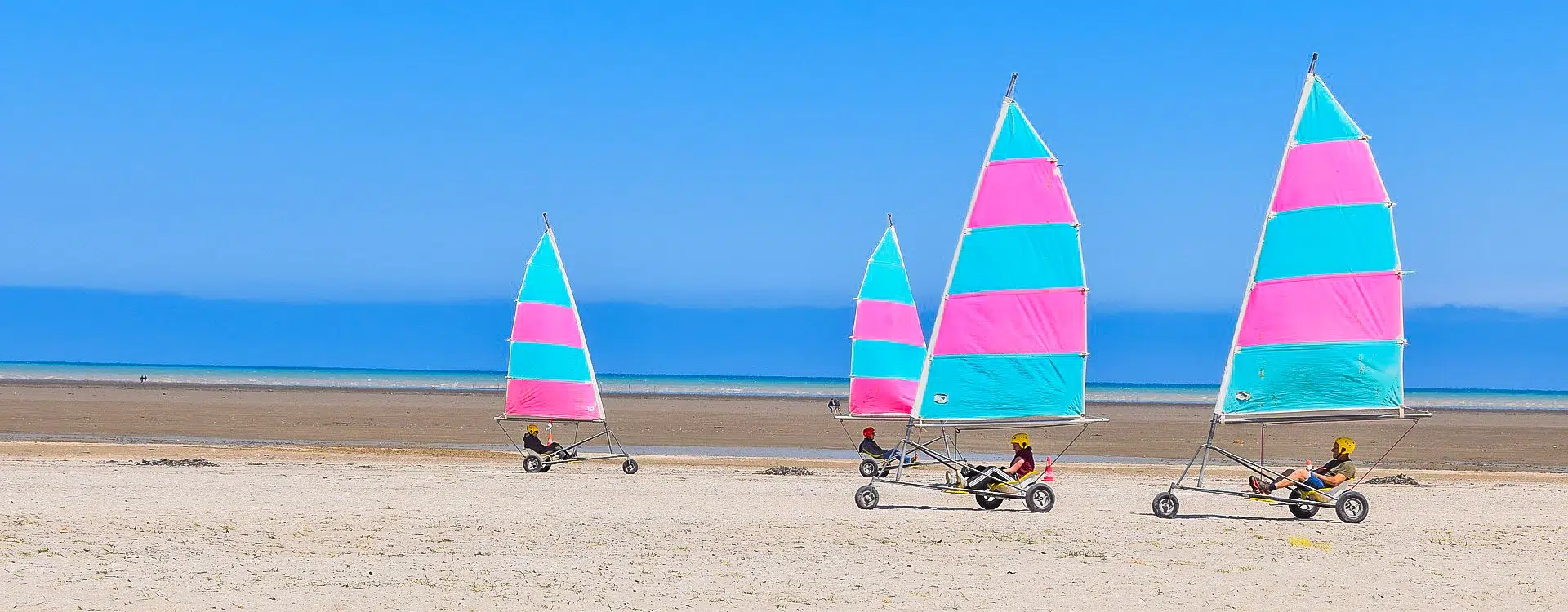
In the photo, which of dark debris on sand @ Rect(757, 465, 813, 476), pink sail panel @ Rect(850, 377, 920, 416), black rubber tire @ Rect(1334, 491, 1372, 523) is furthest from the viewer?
pink sail panel @ Rect(850, 377, 920, 416)

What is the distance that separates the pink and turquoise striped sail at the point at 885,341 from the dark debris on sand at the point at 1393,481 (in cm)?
952

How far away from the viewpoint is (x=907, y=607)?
12062 mm

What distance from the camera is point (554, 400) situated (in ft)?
96.0

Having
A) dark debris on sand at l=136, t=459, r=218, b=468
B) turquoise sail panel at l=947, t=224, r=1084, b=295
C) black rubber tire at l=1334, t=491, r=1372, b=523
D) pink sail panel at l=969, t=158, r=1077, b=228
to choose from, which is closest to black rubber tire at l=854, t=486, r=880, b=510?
turquoise sail panel at l=947, t=224, r=1084, b=295

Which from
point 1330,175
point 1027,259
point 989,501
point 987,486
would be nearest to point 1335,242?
Result: point 1330,175

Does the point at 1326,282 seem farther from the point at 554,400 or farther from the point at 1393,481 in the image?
the point at 554,400

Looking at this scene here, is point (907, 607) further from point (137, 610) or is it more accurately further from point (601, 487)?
point (601, 487)

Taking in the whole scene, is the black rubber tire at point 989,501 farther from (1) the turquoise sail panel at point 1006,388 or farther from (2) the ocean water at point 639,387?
(2) the ocean water at point 639,387

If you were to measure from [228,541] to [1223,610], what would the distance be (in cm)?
1006

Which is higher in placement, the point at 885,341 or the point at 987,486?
the point at 885,341

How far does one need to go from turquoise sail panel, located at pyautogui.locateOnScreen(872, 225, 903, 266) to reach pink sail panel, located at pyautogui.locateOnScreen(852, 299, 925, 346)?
3.24 ft

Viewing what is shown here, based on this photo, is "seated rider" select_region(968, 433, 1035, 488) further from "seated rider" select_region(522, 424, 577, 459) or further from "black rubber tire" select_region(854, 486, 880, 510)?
"seated rider" select_region(522, 424, 577, 459)

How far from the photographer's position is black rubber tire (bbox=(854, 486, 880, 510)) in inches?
802

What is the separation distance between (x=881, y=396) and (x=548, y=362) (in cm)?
753
